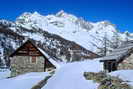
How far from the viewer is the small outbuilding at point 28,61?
4803 cm

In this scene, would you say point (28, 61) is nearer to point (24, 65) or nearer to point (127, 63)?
point (24, 65)

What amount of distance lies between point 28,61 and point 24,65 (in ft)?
3.51

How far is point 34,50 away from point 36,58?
165cm

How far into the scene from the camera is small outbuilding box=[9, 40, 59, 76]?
158ft

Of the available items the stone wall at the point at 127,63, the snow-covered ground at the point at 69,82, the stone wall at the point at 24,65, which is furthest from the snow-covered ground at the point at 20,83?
the stone wall at the point at 24,65

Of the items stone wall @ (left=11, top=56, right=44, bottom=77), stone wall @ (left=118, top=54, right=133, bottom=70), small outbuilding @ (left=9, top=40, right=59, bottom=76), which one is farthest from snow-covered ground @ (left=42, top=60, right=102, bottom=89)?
stone wall @ (left=11, top=56, right=44, bottom=77)

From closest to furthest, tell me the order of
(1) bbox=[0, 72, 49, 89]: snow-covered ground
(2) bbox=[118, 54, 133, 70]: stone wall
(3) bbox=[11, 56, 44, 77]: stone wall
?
(1) bbox=[0, 72, 49, 89]: snow-covered ground → (2) bbox=[118, 54, 133, 70]: stone wall → (3) bbox=[11, 56, 44, 77]: stone wall

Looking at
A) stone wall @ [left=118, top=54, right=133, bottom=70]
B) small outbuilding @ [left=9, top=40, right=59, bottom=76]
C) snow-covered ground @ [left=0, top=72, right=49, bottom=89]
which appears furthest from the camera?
small outbuilding @ [left=9, top=40, right=59, bottom=76]

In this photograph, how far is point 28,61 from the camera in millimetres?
48562

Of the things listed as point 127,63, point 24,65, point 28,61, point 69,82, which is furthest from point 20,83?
point 28,61

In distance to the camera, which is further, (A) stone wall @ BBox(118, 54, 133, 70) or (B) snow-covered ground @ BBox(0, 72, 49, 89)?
(A) stone wall @ BBox(118, 54, 133, 70)

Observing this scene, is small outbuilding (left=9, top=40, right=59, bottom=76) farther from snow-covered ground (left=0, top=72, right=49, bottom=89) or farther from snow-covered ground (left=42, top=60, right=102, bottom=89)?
snow-covered ground (left=0, top=72, right=49, bottom=89)

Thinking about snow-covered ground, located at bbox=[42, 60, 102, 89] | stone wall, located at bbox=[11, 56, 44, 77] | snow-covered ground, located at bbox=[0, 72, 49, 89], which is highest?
stone wall, located at bbox=[11, 56, 44, 77]

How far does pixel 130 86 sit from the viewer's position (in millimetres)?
15438
